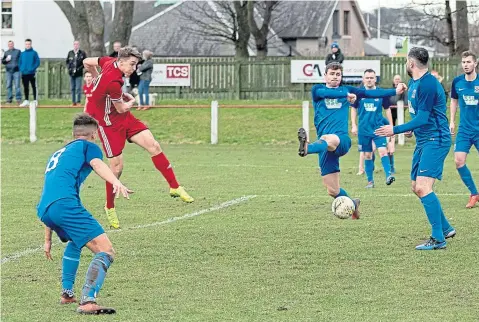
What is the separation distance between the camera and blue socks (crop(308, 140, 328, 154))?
11969mm

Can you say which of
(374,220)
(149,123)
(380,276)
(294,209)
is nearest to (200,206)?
(294,209)

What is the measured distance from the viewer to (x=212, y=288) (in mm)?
8961

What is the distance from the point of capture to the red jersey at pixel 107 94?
42.0 ft

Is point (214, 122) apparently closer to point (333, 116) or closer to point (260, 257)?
point (333, 116)

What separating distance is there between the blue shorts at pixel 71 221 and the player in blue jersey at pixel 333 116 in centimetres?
474

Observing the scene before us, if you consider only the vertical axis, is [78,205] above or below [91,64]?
below

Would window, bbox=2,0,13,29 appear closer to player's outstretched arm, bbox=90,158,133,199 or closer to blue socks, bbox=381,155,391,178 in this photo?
blue socks, bbox=381,155,391,178

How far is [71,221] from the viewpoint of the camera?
26.0ft

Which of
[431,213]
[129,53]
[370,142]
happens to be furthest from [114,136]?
[370,142]

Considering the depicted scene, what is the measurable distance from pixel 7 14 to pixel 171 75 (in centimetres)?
2181

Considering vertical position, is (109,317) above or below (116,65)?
below

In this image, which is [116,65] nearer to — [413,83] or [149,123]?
[413,83]

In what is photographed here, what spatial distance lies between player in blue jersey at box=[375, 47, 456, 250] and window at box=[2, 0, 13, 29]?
49315 mm

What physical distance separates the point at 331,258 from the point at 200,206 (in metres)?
4.93
